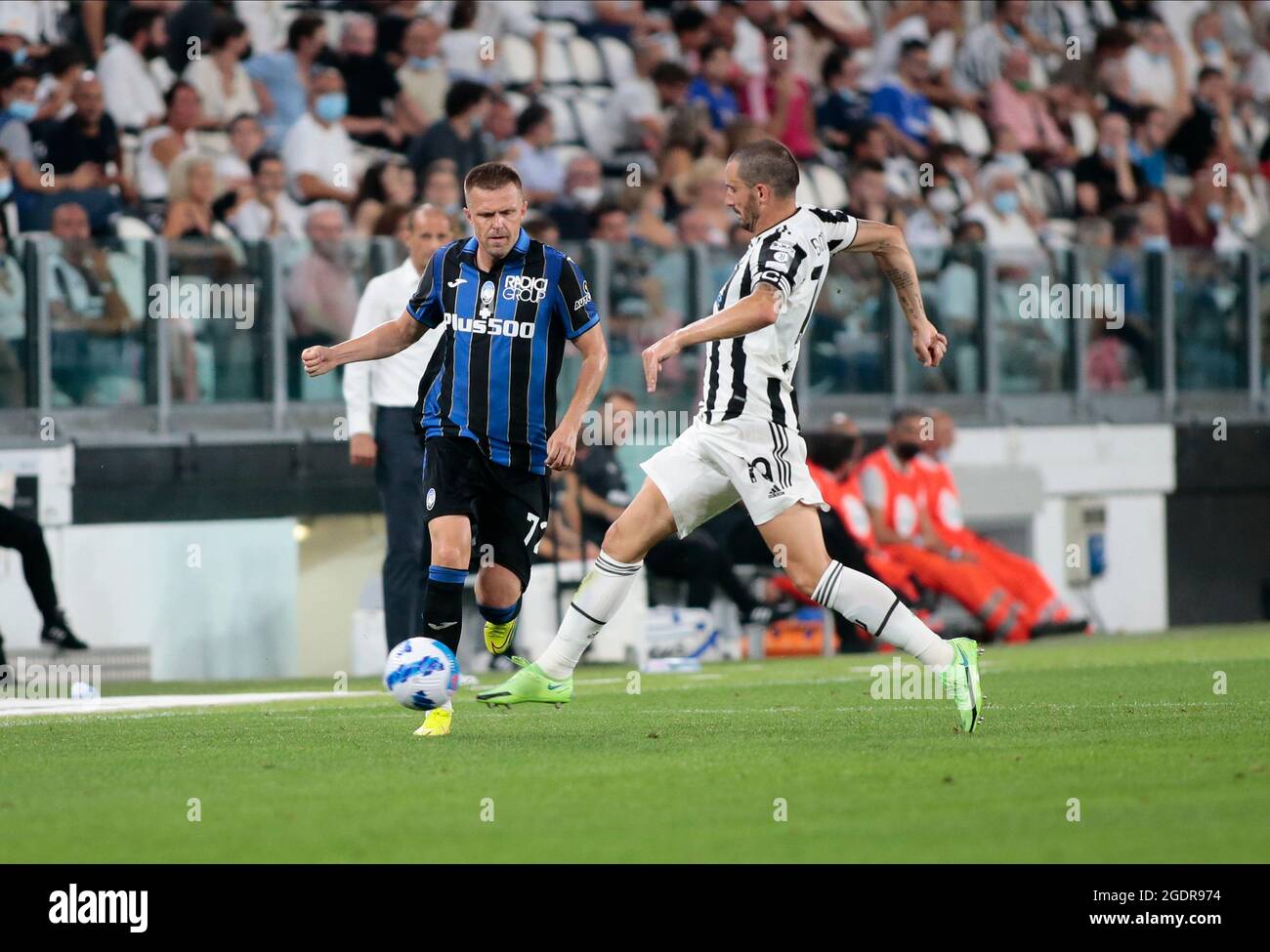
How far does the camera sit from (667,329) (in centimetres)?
1488

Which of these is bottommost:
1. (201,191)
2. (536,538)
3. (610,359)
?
(536,538)

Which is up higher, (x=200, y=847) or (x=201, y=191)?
(x=201, y=191)

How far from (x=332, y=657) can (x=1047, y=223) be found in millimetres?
9096

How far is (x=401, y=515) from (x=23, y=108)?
5771 millimetres

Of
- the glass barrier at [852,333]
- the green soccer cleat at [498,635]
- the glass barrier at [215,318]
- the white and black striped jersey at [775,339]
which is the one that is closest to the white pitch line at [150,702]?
the green soccer cleat at [498,635]

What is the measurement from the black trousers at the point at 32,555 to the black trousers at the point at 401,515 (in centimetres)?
300

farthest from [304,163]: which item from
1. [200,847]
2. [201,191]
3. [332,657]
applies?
[200,847]

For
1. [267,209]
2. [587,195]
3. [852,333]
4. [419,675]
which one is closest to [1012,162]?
[852,333]

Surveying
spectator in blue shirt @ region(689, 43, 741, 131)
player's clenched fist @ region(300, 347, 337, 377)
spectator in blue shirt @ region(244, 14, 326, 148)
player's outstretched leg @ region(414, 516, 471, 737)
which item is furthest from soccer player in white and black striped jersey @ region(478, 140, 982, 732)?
spectator in blue shirt @ region(689, 43, 741, 131)

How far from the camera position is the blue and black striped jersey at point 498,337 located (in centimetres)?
757

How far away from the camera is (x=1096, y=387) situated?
1675 cm

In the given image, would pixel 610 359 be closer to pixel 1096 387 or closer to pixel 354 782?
pixel 1096 387

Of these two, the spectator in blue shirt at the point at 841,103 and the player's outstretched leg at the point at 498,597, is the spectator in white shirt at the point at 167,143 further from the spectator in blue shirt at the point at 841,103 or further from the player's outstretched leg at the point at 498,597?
the player's outstretched leg at the point at 498,597

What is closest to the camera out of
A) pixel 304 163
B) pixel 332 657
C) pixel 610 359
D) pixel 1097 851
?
pixel 1097 851
